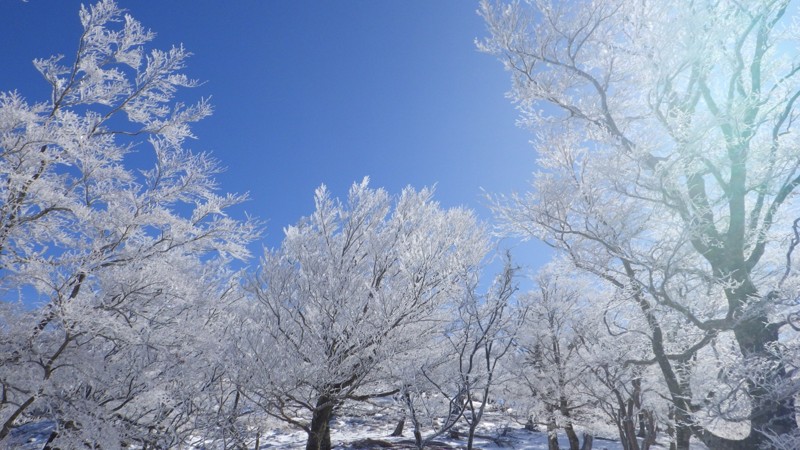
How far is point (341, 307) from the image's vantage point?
23.0ft

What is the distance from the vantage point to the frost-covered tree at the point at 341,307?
6.67m

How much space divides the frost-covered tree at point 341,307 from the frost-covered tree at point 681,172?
1682mm

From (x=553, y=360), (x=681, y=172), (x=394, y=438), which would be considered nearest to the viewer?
(x=681, y=172)

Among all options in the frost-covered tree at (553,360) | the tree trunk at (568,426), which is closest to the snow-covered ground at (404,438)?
the frost-covered tree at (553,360)

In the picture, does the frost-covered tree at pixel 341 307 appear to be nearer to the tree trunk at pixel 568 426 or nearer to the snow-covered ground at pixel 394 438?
the snow-covered ground at pixel 394 438

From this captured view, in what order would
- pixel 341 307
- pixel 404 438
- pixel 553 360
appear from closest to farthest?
pixel 341 307 → pixel 553 360 → pixel 404 438

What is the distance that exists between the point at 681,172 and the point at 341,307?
5.33 m

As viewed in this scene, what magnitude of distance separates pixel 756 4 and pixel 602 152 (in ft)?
8.59

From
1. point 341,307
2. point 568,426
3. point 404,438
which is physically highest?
point 341,307

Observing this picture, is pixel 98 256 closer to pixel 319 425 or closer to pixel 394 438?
pixel 319 425

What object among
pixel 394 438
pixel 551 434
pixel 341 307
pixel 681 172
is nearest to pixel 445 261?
pixel 341 307

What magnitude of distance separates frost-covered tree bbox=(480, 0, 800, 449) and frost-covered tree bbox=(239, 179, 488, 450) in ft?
5.52

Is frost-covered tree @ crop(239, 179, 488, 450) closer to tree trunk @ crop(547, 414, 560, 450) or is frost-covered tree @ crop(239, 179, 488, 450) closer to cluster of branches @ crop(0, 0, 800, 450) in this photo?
cluster of branches @ crop(0, 0, 800, 450)

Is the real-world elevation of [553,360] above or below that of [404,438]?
above
